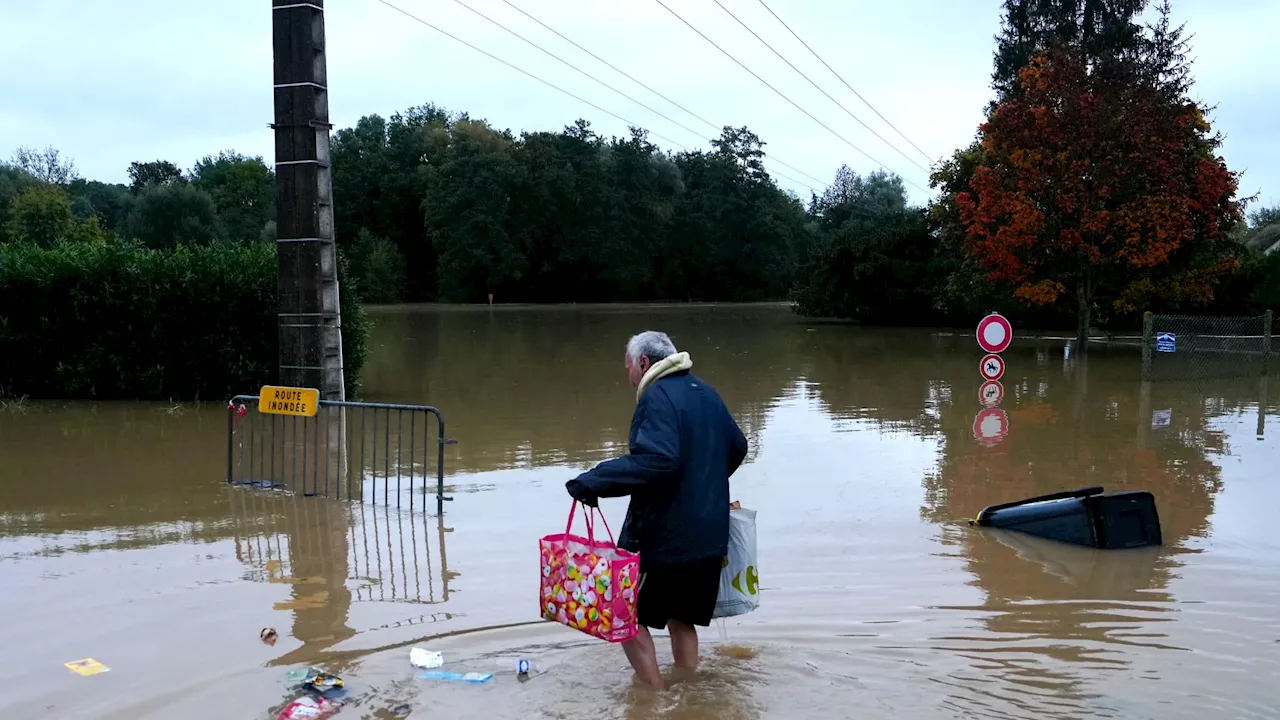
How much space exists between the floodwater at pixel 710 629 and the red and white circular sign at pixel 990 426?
15 centimetres

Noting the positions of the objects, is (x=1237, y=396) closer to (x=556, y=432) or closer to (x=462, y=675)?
(x=556, y=432)

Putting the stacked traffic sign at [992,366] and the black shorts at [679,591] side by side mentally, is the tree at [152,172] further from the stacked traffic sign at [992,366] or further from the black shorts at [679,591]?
the black shorts at [679,591]

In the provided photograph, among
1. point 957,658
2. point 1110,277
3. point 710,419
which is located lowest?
point 957,658

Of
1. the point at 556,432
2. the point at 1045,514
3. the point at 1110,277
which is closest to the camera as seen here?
the point at 1045,514

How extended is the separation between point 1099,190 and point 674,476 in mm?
23661

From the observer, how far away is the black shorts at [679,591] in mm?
4777

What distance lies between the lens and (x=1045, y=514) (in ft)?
26.9

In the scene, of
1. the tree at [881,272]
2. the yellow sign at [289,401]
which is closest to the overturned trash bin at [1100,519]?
the yellow sign at [289,401]

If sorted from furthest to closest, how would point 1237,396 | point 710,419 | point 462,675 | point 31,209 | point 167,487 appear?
point 31,209 < point 1237,396 < point 167,487 < point 462,675 < point 710,419

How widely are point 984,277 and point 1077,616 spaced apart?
2524cm

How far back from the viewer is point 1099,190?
25281mm

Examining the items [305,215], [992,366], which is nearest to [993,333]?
[992,366]

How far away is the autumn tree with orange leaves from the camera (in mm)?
24984

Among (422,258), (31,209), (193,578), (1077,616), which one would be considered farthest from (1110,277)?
(422,258)
